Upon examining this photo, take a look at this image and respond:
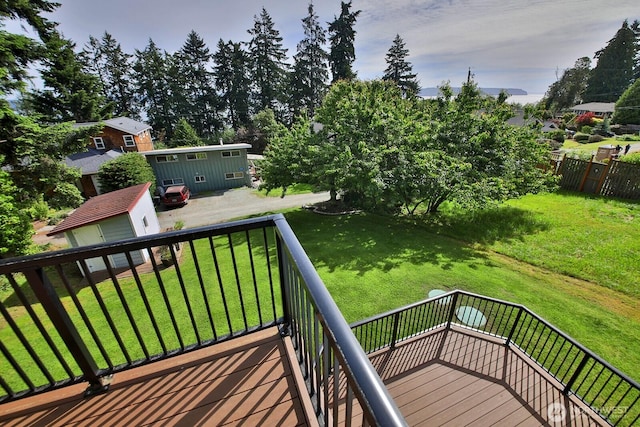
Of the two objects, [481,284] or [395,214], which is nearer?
[481,284]

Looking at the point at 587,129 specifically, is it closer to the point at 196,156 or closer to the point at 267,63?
the point at 267,63

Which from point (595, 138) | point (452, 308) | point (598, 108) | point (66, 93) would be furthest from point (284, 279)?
point (598, 108)

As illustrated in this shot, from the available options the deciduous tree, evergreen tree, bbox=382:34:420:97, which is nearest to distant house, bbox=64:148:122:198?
the deciduous tree

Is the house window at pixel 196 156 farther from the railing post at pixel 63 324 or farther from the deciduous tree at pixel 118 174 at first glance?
the railing post at pixel 63 324

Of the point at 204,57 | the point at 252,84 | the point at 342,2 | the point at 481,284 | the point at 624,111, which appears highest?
the point at 342,2

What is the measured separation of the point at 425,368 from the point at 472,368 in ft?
2.32

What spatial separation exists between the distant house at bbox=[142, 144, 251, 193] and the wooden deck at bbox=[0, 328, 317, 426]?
61.7 feet

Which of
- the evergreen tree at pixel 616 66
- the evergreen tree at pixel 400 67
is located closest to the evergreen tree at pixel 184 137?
the evergreen tree at pixel 400 67

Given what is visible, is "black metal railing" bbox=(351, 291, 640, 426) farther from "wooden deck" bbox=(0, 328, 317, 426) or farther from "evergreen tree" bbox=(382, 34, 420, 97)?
"evergreen tree" bbox=(382, 34, 420, 97)

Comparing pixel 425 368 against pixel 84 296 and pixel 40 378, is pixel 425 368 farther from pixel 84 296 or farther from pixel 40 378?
pixel 84 296

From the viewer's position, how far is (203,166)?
19250 mm

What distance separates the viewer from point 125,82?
32688mm

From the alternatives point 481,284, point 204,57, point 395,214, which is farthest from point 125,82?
point 481,284

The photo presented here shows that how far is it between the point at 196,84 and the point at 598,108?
55994 mm
